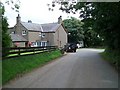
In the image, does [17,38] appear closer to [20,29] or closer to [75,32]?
[20,29]

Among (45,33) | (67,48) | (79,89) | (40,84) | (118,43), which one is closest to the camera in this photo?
(79,89)

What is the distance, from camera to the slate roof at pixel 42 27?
72.4 meters

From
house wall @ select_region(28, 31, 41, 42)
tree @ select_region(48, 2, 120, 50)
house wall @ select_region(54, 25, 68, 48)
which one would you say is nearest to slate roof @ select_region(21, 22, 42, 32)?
house wall @ select_region(28, 31, 41, 42)

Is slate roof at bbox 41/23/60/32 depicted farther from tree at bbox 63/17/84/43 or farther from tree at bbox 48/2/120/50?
tree at bbox 48/2/120/50

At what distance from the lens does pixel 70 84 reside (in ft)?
39.6

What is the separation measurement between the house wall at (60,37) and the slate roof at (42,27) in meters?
1.49

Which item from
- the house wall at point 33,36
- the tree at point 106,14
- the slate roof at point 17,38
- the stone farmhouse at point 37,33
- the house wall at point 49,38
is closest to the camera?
the tree at point 106,14

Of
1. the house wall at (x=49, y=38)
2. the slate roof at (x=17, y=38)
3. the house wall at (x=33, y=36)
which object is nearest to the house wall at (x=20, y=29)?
the house wall at (x=33, y=36)

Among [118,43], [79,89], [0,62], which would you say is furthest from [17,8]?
[118,43]

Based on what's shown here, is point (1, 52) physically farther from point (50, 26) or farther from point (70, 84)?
point (50, 26)

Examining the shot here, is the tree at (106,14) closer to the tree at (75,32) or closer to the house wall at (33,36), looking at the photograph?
the house wall at (33,36)

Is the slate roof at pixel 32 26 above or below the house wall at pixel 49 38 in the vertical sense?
above

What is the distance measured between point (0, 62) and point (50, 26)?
200 ft

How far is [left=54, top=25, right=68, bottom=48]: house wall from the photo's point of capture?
7601cm
